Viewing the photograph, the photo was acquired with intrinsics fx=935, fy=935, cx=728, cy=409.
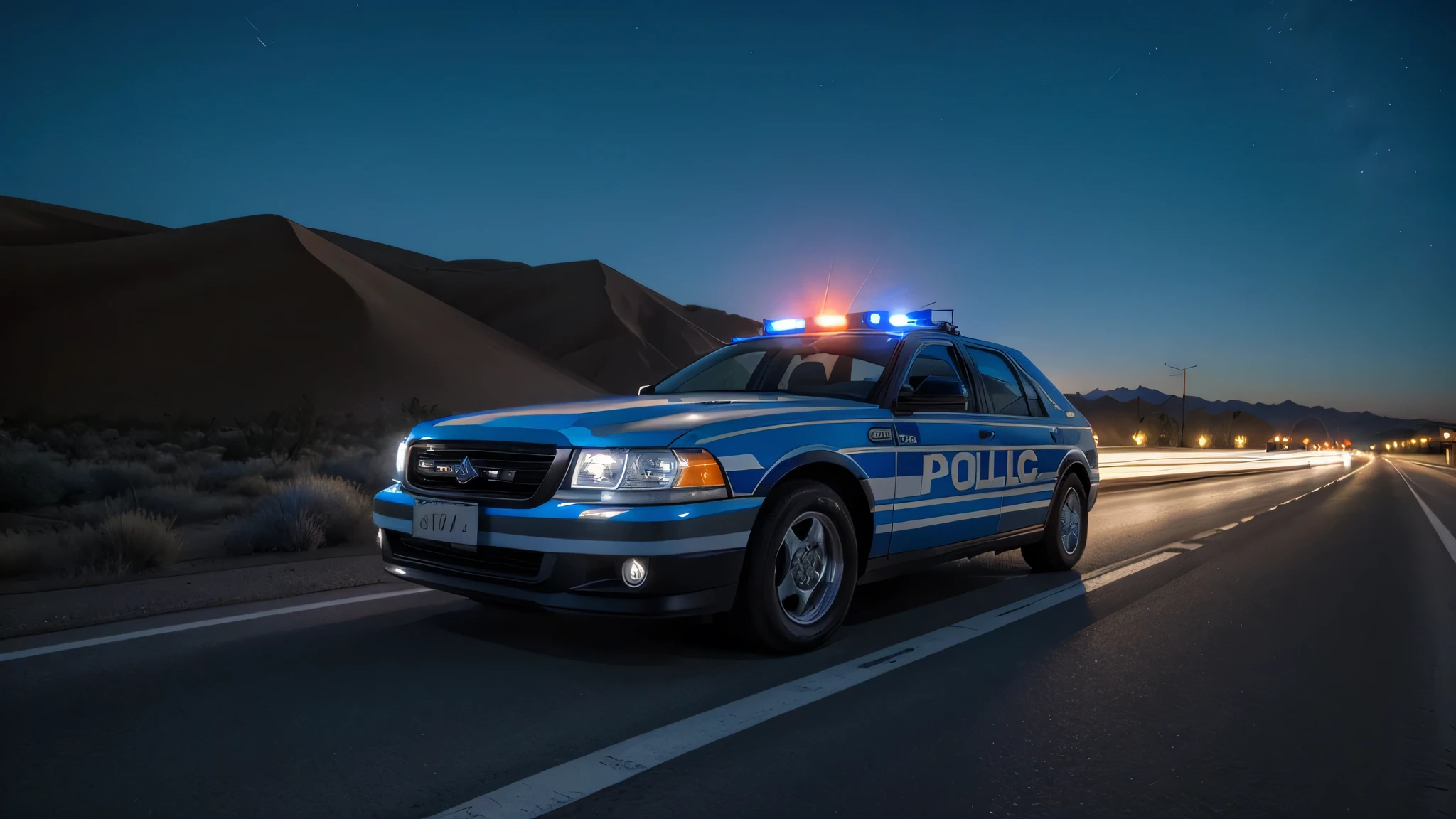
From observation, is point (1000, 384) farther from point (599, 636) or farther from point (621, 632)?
point (599, 636)

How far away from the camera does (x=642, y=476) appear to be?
4098 millimetres

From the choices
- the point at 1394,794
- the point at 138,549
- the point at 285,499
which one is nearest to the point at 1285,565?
the point at 1394,794

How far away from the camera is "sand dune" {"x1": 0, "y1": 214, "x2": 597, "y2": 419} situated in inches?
2318

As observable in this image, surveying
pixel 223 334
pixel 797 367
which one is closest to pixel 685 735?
pixel 797 367

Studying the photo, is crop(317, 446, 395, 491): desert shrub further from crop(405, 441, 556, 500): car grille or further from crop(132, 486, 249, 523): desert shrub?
crop(405, 441, 556, 500): car grille

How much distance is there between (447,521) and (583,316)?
118427 mm

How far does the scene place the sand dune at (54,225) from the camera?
89.1 m

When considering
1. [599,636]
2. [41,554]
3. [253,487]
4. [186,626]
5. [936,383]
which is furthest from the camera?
[253,487]

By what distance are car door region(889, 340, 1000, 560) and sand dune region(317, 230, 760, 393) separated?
317 feet

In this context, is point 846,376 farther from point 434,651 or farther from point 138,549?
point 138,549

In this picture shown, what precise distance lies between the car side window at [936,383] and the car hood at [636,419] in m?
0.24

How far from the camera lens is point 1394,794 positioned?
316cm

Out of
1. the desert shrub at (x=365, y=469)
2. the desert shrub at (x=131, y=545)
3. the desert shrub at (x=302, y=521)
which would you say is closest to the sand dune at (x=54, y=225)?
the desert shrub at (x=365, y=469)

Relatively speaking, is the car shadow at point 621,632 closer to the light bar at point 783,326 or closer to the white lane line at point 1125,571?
the white lane line at point 1125,571
